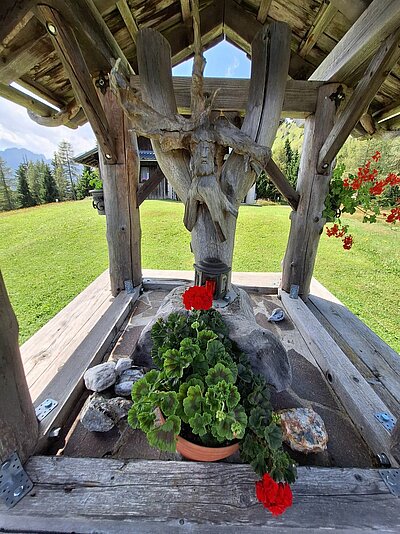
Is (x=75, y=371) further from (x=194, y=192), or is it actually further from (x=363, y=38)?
(x=363, y=38)

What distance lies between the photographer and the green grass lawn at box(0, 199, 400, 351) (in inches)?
153

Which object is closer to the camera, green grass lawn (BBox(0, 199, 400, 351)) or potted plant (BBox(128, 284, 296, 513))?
potted plant (BBox(128, 284, 296, 513))

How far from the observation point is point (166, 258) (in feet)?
19.1

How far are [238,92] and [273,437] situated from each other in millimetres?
3053

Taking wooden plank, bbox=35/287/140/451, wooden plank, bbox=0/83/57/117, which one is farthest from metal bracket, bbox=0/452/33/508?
wooden plank, bbox=0/83/57/117

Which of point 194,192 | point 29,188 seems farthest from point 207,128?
point 29,188

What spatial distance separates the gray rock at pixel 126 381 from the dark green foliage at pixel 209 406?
589 millimetres

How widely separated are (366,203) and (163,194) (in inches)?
470

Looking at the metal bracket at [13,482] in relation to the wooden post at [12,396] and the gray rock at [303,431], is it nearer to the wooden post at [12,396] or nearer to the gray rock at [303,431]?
the wooden post at [12,396]

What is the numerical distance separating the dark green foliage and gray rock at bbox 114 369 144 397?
0.59 meters

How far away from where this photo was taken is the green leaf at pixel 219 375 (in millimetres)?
1064

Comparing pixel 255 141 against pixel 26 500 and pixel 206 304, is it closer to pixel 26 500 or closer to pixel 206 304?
pixel 206 304

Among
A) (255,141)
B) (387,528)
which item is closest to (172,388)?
(387,528)

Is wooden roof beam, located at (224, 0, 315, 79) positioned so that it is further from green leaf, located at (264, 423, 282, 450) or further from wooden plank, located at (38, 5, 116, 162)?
green leaf, located at (264, 423, 282, 450)
